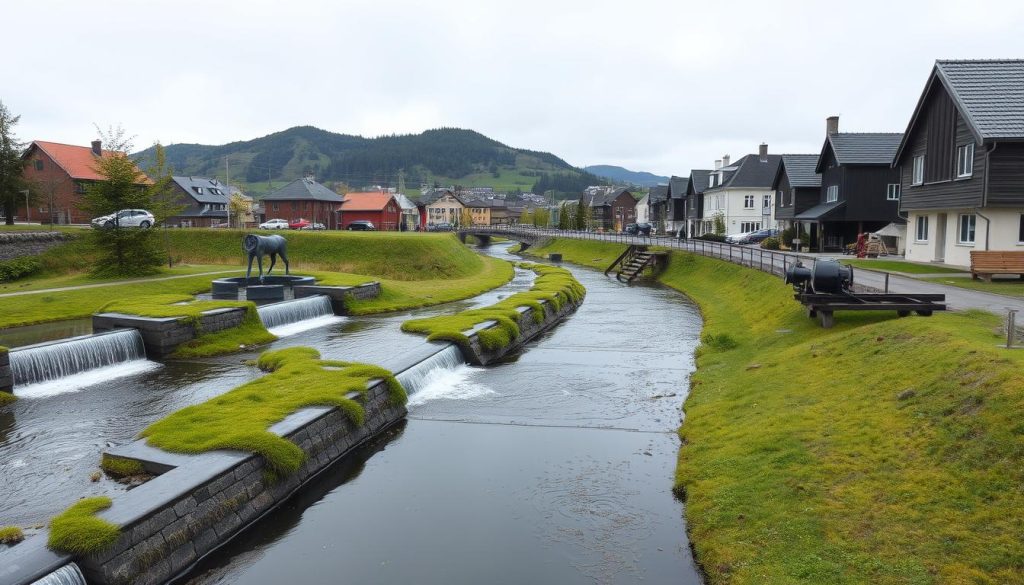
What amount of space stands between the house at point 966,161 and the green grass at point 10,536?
36.8 metres

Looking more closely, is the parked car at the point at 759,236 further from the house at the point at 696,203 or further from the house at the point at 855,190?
the house at the point at 696,203

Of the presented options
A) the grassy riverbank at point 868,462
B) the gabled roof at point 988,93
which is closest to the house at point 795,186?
the gabled roof at point 988,93

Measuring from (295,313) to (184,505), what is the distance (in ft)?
74.4

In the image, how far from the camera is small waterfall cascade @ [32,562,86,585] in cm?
867

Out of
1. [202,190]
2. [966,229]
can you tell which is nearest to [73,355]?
[966,229]

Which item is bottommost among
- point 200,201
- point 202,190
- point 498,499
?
point 498,499

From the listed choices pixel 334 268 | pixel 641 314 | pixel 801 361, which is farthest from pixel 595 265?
pixel 801 361

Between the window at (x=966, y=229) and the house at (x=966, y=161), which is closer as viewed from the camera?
the house at (x=966, y=161)

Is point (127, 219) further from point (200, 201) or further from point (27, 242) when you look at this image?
point (200, 201)

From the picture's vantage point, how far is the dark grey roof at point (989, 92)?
31.3m

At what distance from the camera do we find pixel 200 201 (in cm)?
9931

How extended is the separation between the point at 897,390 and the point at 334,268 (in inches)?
1775

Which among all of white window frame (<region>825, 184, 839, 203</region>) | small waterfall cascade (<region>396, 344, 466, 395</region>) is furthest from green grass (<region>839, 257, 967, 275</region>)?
small waterfall cascade (<region>396, 344, 466, 395</region>)

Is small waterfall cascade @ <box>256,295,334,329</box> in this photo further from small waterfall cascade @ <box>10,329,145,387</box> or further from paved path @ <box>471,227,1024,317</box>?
paved path @ <box>471,227,1024,317</box>
